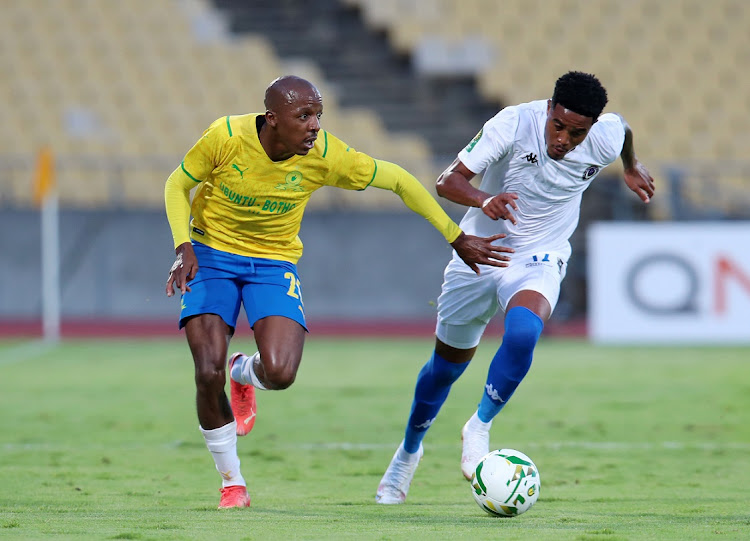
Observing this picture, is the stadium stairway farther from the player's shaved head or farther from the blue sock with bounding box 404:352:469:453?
the player's shaved head

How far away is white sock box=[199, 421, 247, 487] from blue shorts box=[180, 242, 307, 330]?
0.54 m

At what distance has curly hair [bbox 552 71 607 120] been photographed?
5664 mm

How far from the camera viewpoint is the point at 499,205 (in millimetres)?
5629

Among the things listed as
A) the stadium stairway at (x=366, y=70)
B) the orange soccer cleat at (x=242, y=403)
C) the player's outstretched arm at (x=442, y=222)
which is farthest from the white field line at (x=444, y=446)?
the stadium stairway at (x=366, y=70)

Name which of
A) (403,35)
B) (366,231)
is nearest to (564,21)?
(403,35)

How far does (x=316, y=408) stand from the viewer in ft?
32.5

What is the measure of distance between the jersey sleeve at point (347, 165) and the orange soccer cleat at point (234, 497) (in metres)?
1.59

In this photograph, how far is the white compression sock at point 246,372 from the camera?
19.7 ft

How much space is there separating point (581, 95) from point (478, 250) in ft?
2.95

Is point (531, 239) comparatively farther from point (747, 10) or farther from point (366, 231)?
point (747, 10)

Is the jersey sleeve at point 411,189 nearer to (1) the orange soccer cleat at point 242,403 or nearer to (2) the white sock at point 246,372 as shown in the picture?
(2) the white sock at point 246,372

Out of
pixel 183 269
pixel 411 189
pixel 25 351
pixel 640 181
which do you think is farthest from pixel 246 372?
pixel 25 351

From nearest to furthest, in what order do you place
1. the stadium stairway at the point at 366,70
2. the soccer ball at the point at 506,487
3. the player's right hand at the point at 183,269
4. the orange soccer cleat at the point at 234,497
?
the soccer ball at the point at 506,487, the player's right hand at the point at 183,269, the orange soccer cleat at the point at 234,497, the stadium stairway at the point at 366,70

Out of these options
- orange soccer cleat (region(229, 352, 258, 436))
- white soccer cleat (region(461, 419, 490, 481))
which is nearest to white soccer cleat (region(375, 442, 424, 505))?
white soccer cleat (region(461, 419, 490, 481))
